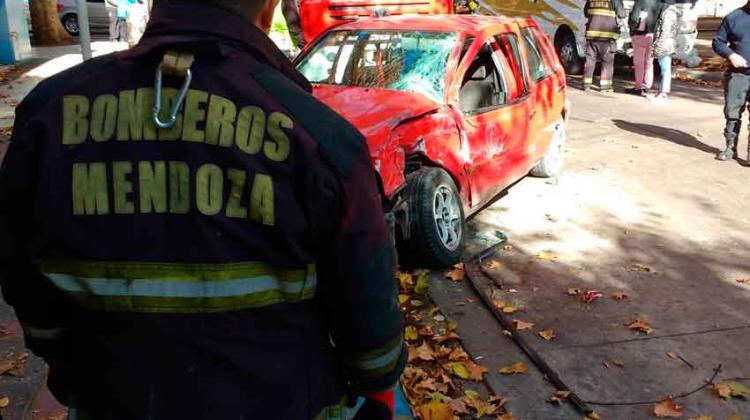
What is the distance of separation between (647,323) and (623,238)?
1.58 meters

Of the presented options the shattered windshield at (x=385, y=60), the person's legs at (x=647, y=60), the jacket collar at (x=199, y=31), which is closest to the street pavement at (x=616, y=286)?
the shattered windshield at (x=385, y=60)

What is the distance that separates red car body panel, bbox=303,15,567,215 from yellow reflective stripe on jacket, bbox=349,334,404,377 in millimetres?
2975

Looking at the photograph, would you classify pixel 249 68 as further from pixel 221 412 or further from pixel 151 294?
pixel 221 412

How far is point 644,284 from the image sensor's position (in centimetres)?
490

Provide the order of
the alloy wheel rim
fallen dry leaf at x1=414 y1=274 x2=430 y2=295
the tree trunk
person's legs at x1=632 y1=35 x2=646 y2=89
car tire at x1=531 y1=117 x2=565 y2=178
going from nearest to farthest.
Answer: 1. fallen dry leaf at x1=414 y1=274 x2=430 y2=295
2. the alloy wheel rim
3. car tire at x1=531 y1=117 x2=565 y2=178
4. person's legs at x1=632 y1=35 x2=646 y2=89
5. the tree trunk

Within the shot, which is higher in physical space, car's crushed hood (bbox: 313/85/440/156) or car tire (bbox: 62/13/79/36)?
A: car tire (bbox: 62/13/79/36)

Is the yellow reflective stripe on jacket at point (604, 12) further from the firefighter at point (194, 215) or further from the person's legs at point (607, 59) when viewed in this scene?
the firefighter at point (194, 215)

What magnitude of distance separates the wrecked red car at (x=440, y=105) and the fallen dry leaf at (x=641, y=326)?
1.32 m

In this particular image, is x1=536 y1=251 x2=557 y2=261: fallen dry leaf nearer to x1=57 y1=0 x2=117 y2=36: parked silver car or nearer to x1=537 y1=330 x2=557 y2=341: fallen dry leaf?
x1=537 y1=330 x2=557 y2=341: fallen dry leaf

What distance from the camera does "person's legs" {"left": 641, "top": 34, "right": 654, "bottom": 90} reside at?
40.4 feet

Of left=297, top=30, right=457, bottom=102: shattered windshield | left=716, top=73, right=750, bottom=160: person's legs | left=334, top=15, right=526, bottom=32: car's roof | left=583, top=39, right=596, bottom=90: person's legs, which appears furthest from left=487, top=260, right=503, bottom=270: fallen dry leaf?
left=583, top=39, right=596, bottom=90: person's legs

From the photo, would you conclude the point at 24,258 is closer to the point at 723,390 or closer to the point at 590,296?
the point at 723,390

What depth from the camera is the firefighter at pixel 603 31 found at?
494 inches

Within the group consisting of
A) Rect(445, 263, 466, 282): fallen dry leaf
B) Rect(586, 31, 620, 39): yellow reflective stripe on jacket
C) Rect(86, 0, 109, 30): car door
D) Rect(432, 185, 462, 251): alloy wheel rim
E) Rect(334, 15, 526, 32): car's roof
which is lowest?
Rect(445, 263, 466, 282): fallen dry leaf
